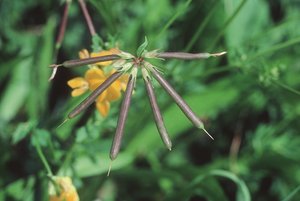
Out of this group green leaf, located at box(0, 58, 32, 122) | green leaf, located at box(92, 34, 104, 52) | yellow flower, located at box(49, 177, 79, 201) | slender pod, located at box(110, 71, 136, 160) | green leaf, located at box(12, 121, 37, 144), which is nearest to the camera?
slender pod, located at box(110, 71, 136, 160)

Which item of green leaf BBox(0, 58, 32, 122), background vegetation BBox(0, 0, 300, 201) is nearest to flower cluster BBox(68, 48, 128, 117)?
background vegetation BBox(0, 0, 300, 201)

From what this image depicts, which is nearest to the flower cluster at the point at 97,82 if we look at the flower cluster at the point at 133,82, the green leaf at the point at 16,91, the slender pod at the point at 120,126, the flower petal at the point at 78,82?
the flower petal at the point at 78,82

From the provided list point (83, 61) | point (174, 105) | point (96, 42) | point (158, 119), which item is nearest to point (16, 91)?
point (174, 105)

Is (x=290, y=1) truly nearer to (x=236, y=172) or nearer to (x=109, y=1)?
(x=236, y=172)

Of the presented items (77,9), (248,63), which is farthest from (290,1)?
(77,9)

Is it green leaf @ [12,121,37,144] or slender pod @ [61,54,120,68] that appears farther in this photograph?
green leaf @ [12,121,37,144]

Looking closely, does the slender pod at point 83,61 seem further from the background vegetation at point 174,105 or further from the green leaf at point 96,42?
the background vegetation at point 174,105

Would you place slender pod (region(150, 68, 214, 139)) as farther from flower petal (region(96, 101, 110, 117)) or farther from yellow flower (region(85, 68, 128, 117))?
flower petal (region(96, 101, 110, 117))
